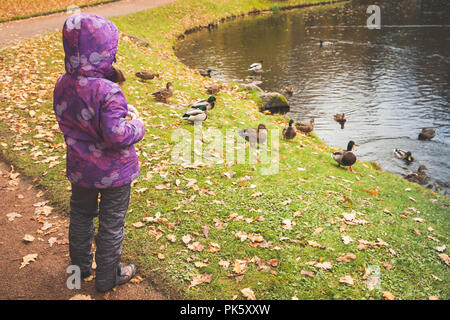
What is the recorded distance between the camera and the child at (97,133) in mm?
2924

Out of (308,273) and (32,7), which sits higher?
Answer: (32,7)

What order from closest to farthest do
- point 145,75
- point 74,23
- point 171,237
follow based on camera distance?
point 74,23
point 171,237
point 145,75

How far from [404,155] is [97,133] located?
9.96 metres

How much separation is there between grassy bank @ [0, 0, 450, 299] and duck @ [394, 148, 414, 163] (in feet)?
6.58

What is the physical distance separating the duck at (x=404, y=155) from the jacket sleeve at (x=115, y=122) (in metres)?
9.71

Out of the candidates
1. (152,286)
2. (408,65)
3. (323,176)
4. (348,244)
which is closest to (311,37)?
(408,65)

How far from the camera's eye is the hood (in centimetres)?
286

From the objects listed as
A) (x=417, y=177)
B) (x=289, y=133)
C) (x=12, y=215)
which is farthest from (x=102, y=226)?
(x=417, y=177)

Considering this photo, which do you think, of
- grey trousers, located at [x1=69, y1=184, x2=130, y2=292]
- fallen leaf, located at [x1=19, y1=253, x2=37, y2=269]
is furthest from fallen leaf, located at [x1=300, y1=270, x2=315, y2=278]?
fallen leaf, located at [x1=19, y1=253, x2=37, y2=269]

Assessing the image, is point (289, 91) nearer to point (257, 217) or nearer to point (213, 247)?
point (257, 217)

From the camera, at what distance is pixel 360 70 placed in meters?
18.0

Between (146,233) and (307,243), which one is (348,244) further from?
(146,233)

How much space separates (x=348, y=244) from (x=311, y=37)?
76.7ft
